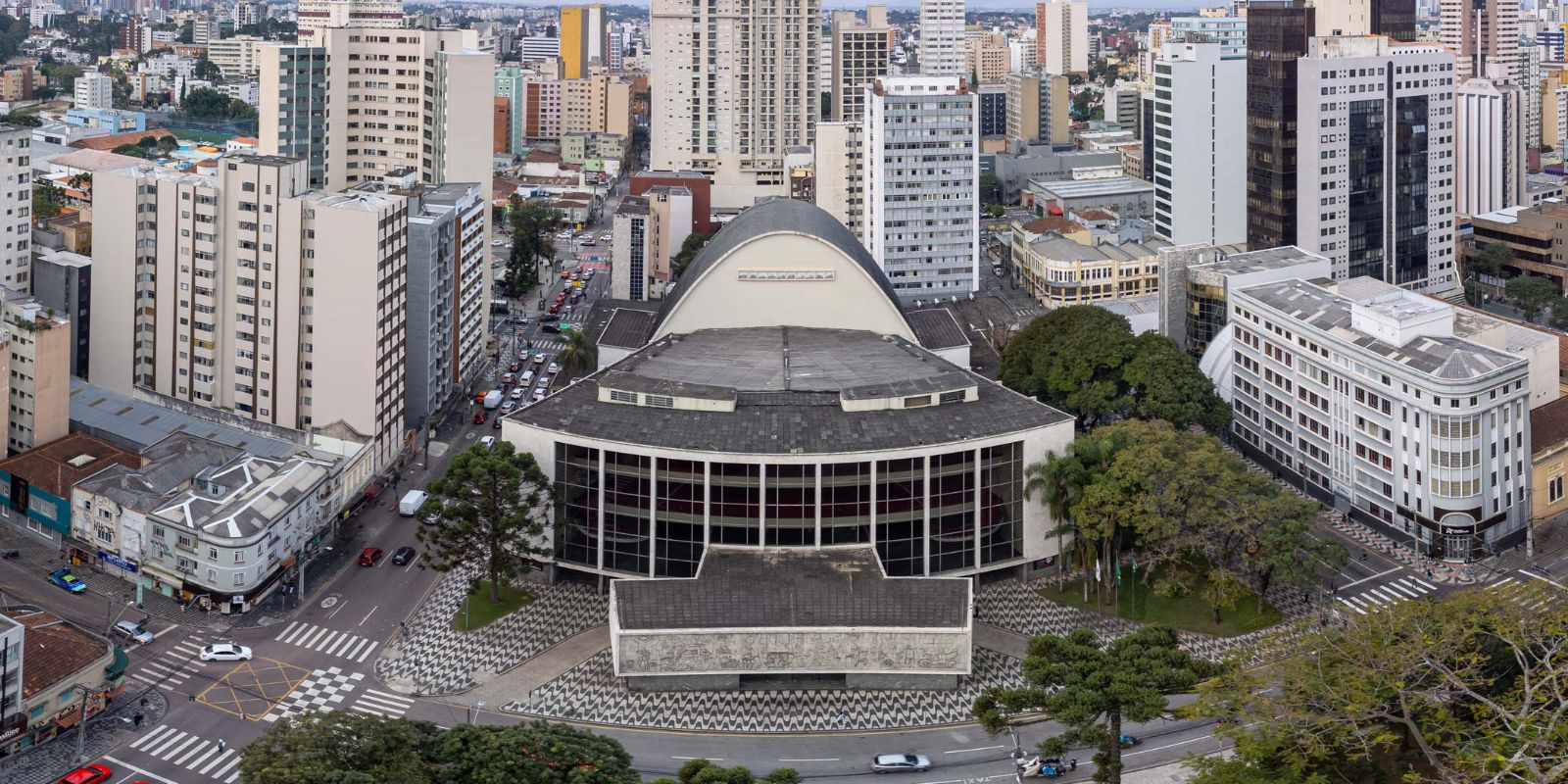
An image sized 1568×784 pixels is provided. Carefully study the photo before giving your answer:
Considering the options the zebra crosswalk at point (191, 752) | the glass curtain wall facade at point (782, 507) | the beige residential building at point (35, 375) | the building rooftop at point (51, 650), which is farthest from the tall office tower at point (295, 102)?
the zebra crosswalk at point (191, 752)

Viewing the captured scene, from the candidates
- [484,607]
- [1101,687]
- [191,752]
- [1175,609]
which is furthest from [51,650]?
[1175,609]

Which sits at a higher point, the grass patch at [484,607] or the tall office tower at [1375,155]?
the tall office tower at [1375,155]

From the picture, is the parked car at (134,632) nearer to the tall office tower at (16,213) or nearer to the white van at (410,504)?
the white van at (410,504)

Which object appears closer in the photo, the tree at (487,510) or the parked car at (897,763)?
the parked car at (897,763)

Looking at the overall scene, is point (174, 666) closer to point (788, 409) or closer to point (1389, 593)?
point (788, 409)

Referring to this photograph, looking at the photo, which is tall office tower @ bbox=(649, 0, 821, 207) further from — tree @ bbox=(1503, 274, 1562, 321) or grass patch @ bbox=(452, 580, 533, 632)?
grass patch @ bbox=(452, 580, 533, 632)

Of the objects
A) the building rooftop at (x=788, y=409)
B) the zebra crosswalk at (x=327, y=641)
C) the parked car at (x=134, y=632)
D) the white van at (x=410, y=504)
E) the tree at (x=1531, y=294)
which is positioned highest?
the tree at (x=1531, y=294)

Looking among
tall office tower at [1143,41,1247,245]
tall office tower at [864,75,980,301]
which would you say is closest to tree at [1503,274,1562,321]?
tall office tower at [1143,41,1247,245]
